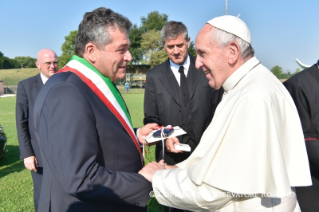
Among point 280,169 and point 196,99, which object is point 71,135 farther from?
point 196,99

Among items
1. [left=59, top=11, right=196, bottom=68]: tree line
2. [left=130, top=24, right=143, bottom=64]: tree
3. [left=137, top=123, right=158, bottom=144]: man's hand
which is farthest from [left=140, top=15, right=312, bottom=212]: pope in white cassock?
[left=130, top=24, right=143, bottom=64]: tree

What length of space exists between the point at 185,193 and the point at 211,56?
107cm

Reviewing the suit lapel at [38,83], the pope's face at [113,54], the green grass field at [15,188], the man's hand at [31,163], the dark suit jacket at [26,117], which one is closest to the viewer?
the pope's face at [113,54]

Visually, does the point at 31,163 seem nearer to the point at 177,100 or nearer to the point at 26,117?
the point at 26,117

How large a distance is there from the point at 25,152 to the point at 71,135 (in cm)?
301

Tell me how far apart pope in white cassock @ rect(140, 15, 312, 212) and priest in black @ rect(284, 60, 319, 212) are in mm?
713

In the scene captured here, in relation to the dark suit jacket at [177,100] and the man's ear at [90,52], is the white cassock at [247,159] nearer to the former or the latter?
the man's ear at [90,52]

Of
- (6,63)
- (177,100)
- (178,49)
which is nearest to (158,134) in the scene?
(177,100)

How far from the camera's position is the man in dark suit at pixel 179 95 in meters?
4.01

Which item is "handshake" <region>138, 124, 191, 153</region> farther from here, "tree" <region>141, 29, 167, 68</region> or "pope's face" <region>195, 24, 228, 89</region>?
"tree" <region>141, 29, 167, 68</region>

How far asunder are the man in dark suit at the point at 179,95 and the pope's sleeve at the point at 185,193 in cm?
204

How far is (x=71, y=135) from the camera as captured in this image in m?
1.67

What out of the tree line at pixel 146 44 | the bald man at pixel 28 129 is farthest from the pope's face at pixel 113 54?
the tree line at pixel 146 44

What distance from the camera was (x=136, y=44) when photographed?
264ft
